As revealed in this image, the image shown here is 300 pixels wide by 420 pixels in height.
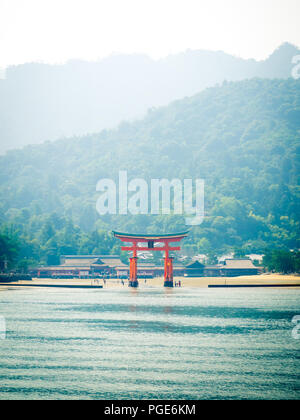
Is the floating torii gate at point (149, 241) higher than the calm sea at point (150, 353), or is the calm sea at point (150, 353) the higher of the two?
the floating torii gate at point (149, 241)

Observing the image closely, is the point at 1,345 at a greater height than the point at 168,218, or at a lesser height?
lesser

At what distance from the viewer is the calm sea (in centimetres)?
2011

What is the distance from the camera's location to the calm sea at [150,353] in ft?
66.0

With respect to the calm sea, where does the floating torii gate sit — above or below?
above

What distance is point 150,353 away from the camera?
26281mm

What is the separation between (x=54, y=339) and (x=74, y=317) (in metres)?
10.1

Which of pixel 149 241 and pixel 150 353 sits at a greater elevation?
pixel 149 241

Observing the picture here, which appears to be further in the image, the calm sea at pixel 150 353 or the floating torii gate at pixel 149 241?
the floating torii gate at pixel 149 241

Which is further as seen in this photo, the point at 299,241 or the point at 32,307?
the point at 299,241

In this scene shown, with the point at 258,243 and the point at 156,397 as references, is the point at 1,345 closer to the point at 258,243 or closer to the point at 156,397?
the point at 156,397

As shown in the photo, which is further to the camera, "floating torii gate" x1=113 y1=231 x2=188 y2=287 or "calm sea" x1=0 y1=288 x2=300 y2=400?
"floating torii gate" x1=113 y1=231 x2=188 y2=287

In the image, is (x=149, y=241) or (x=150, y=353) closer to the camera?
(x=150, y=353)

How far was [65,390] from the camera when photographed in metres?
20.0

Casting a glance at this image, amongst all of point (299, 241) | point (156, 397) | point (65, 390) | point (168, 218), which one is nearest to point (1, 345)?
point (65, 390)
